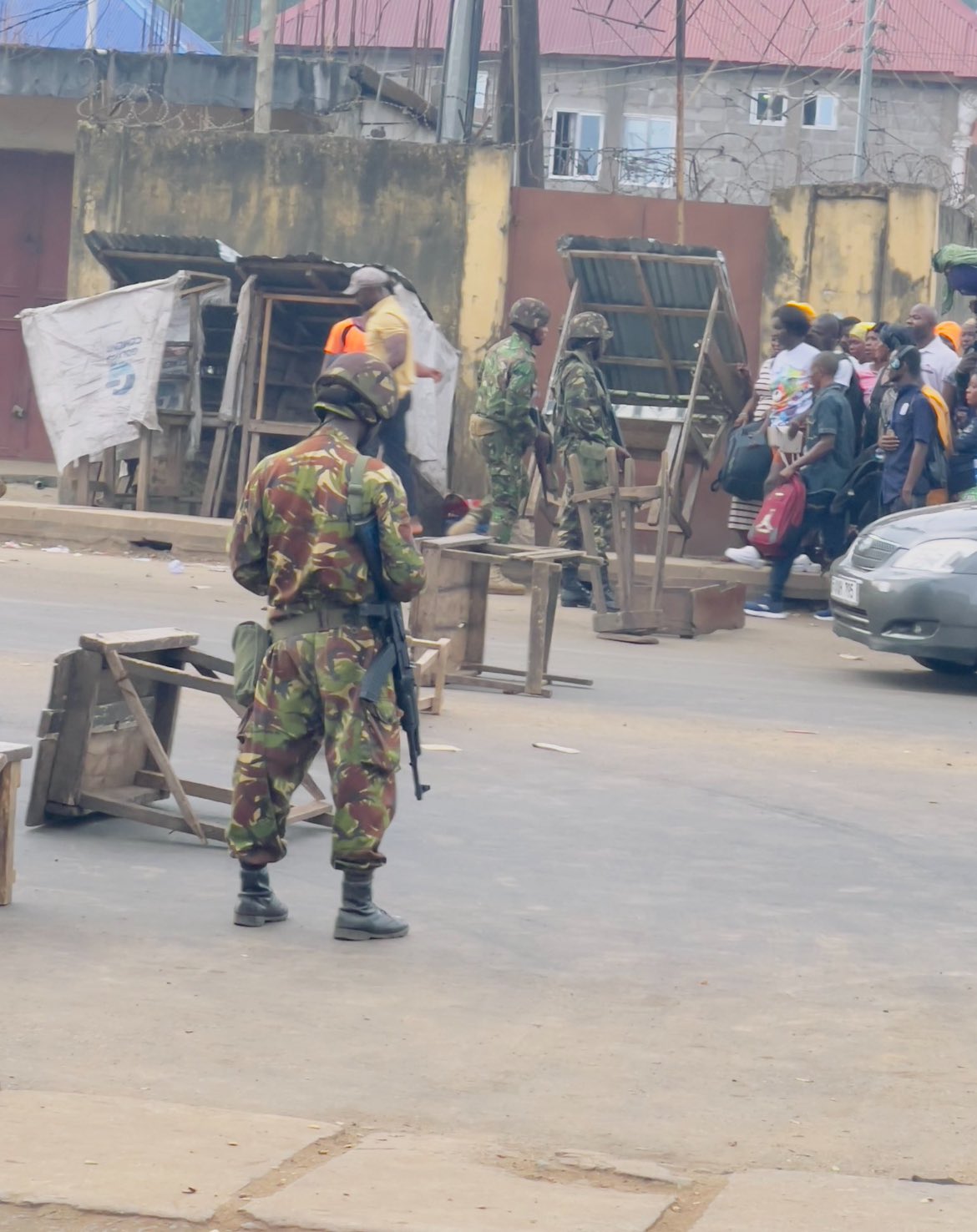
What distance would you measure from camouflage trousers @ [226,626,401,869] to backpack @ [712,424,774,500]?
9.10m

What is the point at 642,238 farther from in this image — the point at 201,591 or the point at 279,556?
the point at 279,556

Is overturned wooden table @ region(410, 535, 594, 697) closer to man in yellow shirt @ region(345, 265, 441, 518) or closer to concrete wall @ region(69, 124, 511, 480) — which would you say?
man in yellow shirt @ region(345, 265, 441, 518)

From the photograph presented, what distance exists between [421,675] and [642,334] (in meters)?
7.87

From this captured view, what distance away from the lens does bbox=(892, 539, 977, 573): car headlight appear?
10852mm

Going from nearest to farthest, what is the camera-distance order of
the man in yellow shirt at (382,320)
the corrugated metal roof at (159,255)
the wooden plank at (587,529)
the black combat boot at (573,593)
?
1. the man in yellow shirt at (382,320)
2. the wooden plank at (587,529)
3. the black combat boot at (573,593)
4. the corrugated metal roof at (159,255)

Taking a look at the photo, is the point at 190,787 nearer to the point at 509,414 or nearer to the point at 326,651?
the point at 326,651

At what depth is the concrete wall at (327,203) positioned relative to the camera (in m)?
16.4

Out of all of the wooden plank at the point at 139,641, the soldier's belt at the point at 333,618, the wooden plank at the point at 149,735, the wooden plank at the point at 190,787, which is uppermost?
the soldier's belt at the point at 333,618

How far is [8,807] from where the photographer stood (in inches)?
216

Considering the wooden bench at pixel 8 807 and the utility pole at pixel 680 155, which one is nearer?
the wooden bench at pixel 8 807

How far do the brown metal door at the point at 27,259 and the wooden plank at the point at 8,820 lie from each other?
16.1 meters

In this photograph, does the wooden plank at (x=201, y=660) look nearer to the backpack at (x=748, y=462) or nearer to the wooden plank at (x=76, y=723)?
the wooden plank at (x=76, y=723)

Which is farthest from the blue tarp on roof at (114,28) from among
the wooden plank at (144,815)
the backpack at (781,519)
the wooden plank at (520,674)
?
the wooden plank at (144,815)

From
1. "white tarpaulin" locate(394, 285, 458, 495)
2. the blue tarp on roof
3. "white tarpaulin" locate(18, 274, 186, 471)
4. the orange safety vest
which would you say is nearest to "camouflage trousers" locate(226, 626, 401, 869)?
the orange safety vest
